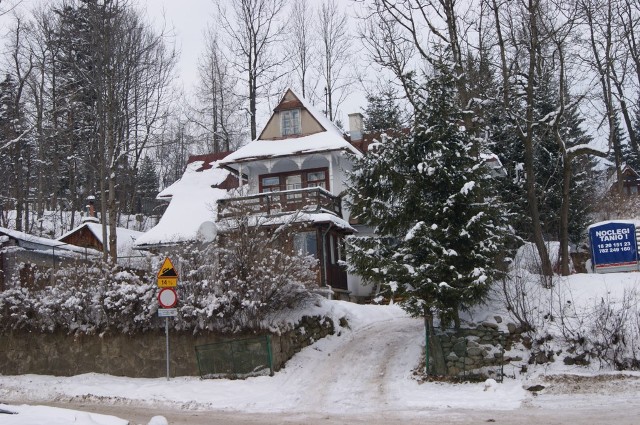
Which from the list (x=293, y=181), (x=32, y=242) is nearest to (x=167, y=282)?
(x=32, y=242)

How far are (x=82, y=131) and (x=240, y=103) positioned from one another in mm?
9489

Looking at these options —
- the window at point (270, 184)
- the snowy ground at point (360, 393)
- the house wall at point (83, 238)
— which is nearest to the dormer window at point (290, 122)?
the window at point (270, 184)

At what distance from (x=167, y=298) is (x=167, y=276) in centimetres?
56

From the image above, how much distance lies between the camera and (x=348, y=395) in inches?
551

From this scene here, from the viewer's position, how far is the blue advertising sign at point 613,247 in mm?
17531

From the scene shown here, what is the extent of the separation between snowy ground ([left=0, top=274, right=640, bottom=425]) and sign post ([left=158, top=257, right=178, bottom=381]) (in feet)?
5.82

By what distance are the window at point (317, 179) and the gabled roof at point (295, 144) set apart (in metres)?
1.56

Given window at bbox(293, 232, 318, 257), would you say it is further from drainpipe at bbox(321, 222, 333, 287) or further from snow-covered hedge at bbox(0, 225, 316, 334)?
snow-covered hedge at bbox(0, 225, 316, 334)

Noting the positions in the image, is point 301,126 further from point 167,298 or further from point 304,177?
point 167,298

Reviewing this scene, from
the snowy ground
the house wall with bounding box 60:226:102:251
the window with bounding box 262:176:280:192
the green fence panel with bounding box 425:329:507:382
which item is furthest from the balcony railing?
the green fence panel with bounding box 425:329:507:382

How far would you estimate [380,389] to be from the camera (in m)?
14.2

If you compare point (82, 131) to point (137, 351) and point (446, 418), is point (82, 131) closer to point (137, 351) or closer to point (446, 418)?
point (137, 351)

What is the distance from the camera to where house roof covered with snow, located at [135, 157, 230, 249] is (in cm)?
2725

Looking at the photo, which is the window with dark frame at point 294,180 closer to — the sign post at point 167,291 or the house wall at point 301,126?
the house wall at point 301,126
